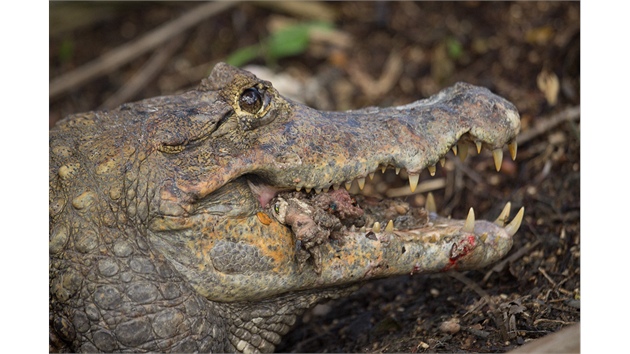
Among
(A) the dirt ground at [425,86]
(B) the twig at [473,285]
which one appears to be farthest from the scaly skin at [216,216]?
(A) the dirt ground at [425,86]

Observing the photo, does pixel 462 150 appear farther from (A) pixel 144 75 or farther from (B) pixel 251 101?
(A) pixel 144 75

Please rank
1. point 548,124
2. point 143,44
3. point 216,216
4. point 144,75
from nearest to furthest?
point 216,216 < point 548,124 < point 144,75 < point 143,44

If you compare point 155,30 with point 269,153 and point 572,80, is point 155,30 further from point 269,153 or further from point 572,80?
point 269,153

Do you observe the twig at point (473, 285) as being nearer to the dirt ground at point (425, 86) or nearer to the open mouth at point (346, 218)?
the dirt ground at point (425, 86)

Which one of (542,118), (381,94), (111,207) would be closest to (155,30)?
(381,94)

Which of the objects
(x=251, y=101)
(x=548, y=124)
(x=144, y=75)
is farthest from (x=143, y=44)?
(x=251, y=101)

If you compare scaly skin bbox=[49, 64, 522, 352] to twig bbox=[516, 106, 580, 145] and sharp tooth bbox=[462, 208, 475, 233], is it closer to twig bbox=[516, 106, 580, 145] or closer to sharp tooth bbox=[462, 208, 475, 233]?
sharp tooth bbox=[462, 208, 475, 233]
